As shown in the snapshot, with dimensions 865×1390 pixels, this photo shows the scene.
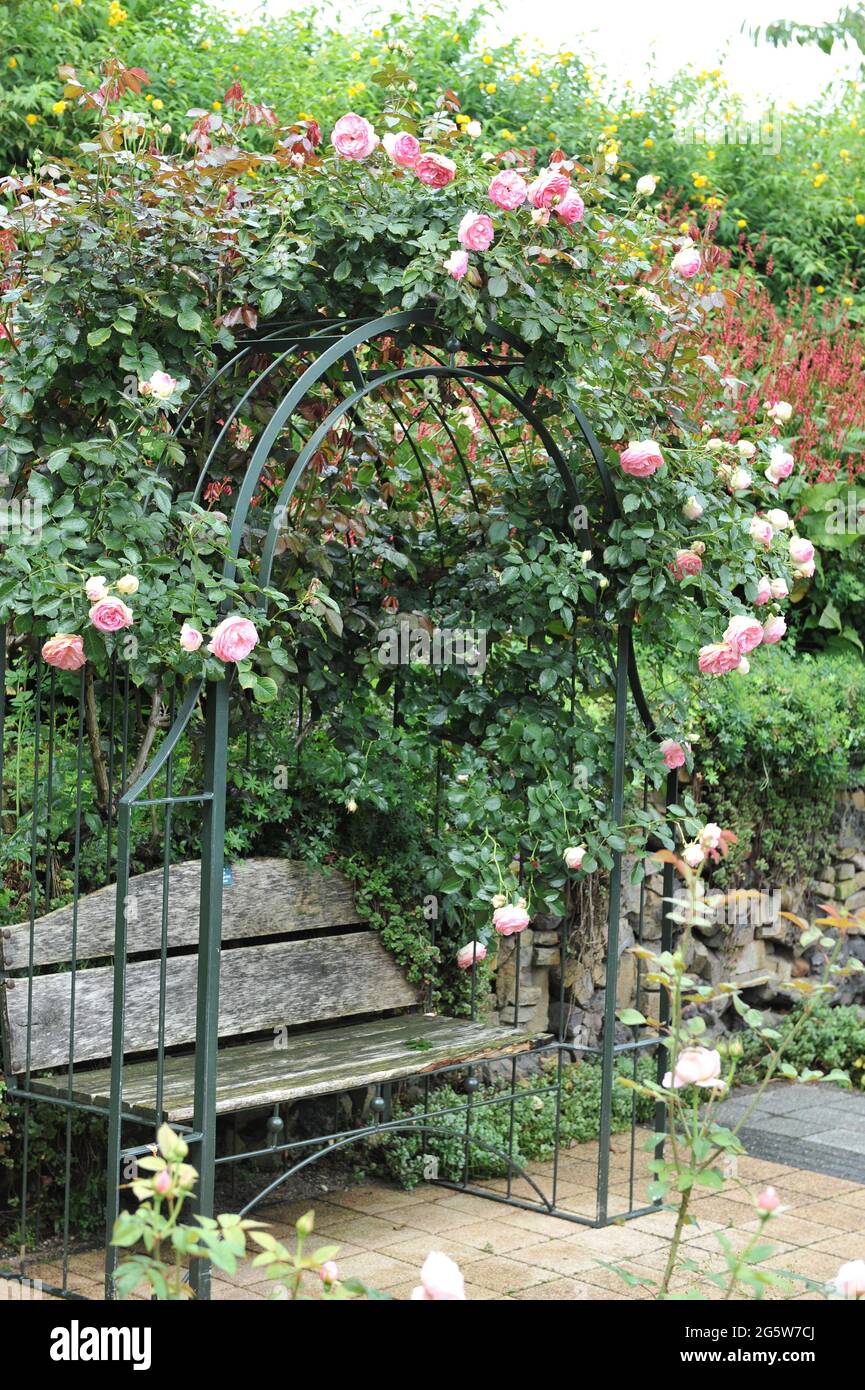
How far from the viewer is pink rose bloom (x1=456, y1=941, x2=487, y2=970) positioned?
4.65 metres

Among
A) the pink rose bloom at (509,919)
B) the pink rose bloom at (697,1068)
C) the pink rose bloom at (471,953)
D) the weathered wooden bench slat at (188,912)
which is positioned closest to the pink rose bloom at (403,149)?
the weathered wooden bench slat at (188,912)

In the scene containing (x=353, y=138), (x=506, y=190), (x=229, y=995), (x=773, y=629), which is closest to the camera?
(x=353, y=138)

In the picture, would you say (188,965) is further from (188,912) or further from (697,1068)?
(697,1068)

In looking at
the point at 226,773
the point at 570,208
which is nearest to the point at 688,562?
the point at 570,208

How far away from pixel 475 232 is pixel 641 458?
83cm

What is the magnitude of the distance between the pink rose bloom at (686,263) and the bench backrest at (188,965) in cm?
205

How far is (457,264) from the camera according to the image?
3.73 m

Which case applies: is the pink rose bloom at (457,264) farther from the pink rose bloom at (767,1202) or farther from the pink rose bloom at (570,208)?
the pink rose bloom at (767,1202)

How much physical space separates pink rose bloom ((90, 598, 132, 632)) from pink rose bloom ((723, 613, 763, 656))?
1744 millimetres

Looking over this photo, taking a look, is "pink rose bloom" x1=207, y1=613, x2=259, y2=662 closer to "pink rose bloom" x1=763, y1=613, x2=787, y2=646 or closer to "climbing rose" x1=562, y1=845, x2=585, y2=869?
"climbing rose" x1=562, y1=845, x2=585, y2=869

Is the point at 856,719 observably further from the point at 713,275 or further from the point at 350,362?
the point at 350,362
